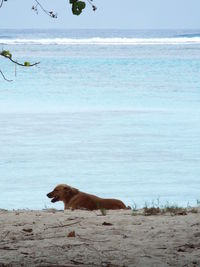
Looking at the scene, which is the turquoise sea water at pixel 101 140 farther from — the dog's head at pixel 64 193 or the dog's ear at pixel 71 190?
the dog's ear at pixel 71 190

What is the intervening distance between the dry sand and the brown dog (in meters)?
0.83

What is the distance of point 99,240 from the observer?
19.4 ft

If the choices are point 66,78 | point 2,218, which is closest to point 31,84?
point 66,78

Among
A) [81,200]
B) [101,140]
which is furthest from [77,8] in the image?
[101,140]

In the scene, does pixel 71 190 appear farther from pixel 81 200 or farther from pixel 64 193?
pixel 81 200

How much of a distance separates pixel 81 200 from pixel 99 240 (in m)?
2.31

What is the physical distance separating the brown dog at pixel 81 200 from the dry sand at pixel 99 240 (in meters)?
0.83

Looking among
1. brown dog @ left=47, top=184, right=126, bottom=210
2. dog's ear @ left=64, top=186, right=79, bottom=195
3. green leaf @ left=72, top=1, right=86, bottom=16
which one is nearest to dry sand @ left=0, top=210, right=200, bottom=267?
brown dog @ left=47, top=184, right=126, bottom=210

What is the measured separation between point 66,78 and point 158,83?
425 centimetres

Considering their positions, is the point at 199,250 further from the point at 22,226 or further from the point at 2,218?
the point at 2,218

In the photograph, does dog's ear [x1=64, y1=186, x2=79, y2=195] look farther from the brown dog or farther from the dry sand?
the dry sand

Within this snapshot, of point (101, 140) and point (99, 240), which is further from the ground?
point (101, 140)

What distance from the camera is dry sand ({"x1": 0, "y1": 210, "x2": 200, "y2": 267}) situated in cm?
534

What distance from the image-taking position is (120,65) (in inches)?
1501
